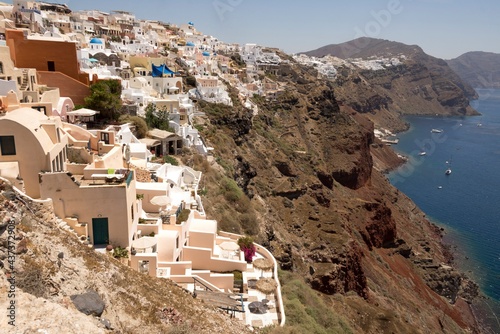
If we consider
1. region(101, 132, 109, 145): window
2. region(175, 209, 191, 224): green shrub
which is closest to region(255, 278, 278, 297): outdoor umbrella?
region(175, 209, 191, 224): green shrub

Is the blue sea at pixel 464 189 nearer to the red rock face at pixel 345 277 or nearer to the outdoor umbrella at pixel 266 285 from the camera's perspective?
the red rock face at pixel 345 277

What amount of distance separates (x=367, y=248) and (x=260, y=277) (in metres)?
29.9

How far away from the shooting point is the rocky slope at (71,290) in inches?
303

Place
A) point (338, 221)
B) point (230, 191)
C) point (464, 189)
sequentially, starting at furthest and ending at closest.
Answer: point (464, 189)
point (338, 221)
point (230, 191)

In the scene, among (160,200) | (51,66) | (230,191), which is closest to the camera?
(160,200)

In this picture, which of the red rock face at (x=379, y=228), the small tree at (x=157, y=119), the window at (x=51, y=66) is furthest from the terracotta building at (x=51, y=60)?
the red rock face at (x=379, y=228)

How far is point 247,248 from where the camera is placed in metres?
18.2

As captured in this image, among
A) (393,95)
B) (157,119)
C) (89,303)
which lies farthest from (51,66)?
(393,95)

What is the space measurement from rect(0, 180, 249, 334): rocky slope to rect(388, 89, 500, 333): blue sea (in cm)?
4059

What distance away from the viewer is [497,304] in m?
42.9

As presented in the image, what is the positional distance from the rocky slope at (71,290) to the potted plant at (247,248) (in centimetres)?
504

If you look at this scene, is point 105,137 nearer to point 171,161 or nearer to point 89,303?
point 171,161

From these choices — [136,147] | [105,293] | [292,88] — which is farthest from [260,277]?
[292,88]

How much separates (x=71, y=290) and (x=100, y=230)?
14.8ft
